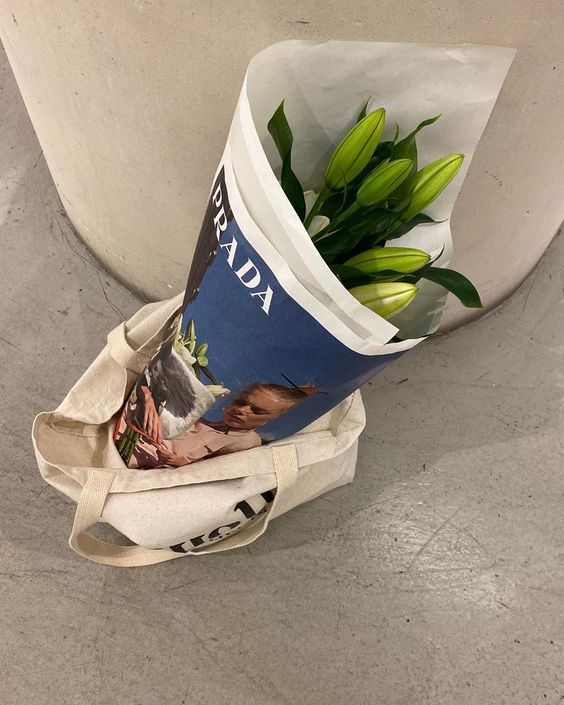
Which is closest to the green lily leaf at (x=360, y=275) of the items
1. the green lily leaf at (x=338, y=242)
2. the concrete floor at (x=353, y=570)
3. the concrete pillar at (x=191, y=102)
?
the green lily leaf at (x=338, y=242)

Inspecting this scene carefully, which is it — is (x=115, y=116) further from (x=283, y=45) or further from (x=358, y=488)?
(x=358, y=488)

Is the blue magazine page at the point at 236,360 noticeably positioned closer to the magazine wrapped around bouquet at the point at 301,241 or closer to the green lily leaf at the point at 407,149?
the magazine wrapped around bouquet at the point at 301,241

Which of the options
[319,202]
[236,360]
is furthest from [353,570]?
[319,202]

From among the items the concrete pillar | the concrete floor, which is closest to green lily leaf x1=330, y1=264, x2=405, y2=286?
the concrete pillar

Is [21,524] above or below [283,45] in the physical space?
below

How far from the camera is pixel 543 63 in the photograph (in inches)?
24.5

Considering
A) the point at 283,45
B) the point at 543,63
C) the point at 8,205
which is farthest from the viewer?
the point at 8,205

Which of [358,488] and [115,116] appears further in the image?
[358,488]

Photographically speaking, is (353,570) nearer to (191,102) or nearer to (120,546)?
(120,546)

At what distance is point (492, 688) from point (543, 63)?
84 cm

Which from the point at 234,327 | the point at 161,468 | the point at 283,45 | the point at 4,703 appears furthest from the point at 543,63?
the point at 4,703

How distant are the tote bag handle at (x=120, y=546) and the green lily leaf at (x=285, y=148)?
1.11 ft

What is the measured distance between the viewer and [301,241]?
459mm

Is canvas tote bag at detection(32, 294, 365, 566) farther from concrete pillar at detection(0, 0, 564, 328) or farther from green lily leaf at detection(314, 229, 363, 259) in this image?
green lily leaf at detection(314, 229, 363, 259)
